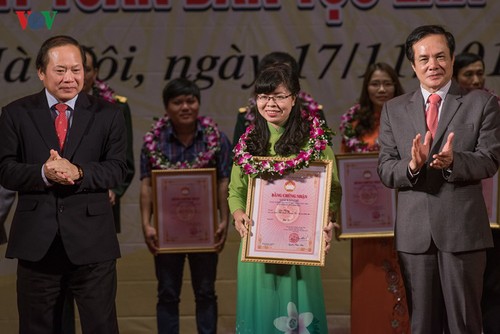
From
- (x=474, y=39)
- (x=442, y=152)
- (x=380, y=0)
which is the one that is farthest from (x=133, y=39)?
(x=442, y=152)

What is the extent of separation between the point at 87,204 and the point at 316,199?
0.98 metres

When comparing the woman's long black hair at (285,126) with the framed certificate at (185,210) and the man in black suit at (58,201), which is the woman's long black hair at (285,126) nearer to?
the man in black suit at (58,201)

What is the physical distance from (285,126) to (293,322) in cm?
87

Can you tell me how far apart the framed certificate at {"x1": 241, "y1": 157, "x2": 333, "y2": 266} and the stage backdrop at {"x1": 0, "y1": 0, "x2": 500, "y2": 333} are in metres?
2.22

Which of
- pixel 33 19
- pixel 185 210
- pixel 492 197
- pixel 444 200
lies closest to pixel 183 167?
pixel 185 210

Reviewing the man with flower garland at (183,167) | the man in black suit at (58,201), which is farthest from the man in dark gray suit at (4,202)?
the man in black suit at (58,201)

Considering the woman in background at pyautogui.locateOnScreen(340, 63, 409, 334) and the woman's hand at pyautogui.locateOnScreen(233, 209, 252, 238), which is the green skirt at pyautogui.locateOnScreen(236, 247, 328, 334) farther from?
the woman in background at pyautogui.locateOnScreen(340, 63, 409, 334)

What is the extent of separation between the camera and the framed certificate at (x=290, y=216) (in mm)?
3770

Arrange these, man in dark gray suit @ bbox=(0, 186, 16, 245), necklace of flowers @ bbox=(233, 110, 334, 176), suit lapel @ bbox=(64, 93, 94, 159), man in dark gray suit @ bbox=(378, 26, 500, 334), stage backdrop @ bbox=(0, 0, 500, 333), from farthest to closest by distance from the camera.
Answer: stage backdrop @ bbox=(0, 0, 500, 333)
man in dark gray suit @ bbox=(0, 186, 16, 245)
necklace of flowers @ bbox=(233, 110, 334, 176)
suit lapel @ bbox=(64, 93, 94, 159)
man in dark gray suit @ bbox=(378, 26, 500, 334)

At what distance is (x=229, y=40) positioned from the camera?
19.6ft

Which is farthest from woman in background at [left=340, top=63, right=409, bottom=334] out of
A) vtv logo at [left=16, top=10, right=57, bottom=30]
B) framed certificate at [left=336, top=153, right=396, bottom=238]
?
vtv logo at [left=16, top=10, right=57, bottom=30]

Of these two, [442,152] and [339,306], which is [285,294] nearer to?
[442,152]

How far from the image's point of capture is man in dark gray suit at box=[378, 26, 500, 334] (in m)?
3.51

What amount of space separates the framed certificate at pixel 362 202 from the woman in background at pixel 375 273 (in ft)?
0.40
